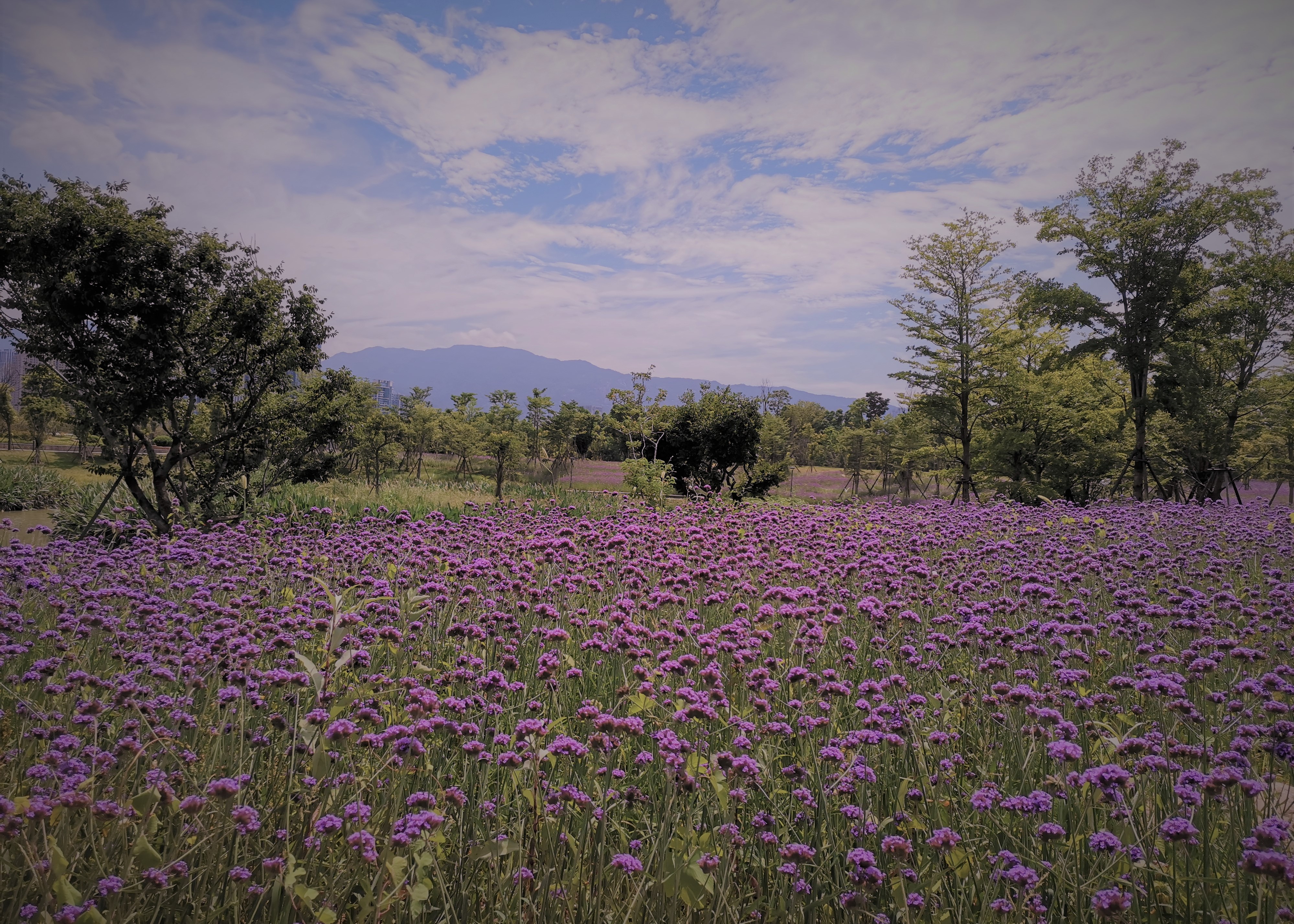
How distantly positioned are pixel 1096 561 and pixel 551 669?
5971 mm

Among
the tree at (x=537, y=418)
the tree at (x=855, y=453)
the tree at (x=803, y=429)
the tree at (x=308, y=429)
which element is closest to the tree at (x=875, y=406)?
the tree at (x=803, y=429)

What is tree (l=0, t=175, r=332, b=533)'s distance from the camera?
9.96 meters

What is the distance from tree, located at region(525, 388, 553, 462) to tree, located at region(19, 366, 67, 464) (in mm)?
20454

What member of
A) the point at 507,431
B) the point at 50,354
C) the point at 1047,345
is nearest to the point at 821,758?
the point at 50,354

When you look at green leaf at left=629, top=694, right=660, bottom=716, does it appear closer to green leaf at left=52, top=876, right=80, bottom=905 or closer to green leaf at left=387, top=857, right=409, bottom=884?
green leaf at left=387, top=857, right=409, bottom=884

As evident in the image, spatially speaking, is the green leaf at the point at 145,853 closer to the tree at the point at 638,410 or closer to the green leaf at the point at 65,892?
the green leaf at the point at 65,892

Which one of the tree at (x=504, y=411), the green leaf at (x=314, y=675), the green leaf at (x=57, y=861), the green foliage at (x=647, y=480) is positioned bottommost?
the green leaf at (x=57, y=861)

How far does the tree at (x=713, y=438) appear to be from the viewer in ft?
89.2

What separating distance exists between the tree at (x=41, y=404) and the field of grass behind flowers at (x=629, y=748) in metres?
7.38

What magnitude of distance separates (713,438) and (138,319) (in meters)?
20.9

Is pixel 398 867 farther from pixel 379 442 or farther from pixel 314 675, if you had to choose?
pixel 379 442

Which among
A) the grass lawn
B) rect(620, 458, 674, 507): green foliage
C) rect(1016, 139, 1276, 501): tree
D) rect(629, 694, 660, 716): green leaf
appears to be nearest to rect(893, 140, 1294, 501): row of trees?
rect(1016, 139, 1276, 501): tree

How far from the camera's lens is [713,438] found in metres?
27.5

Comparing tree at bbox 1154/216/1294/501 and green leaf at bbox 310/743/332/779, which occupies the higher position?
tree at bbox 1154/216/1294/501
